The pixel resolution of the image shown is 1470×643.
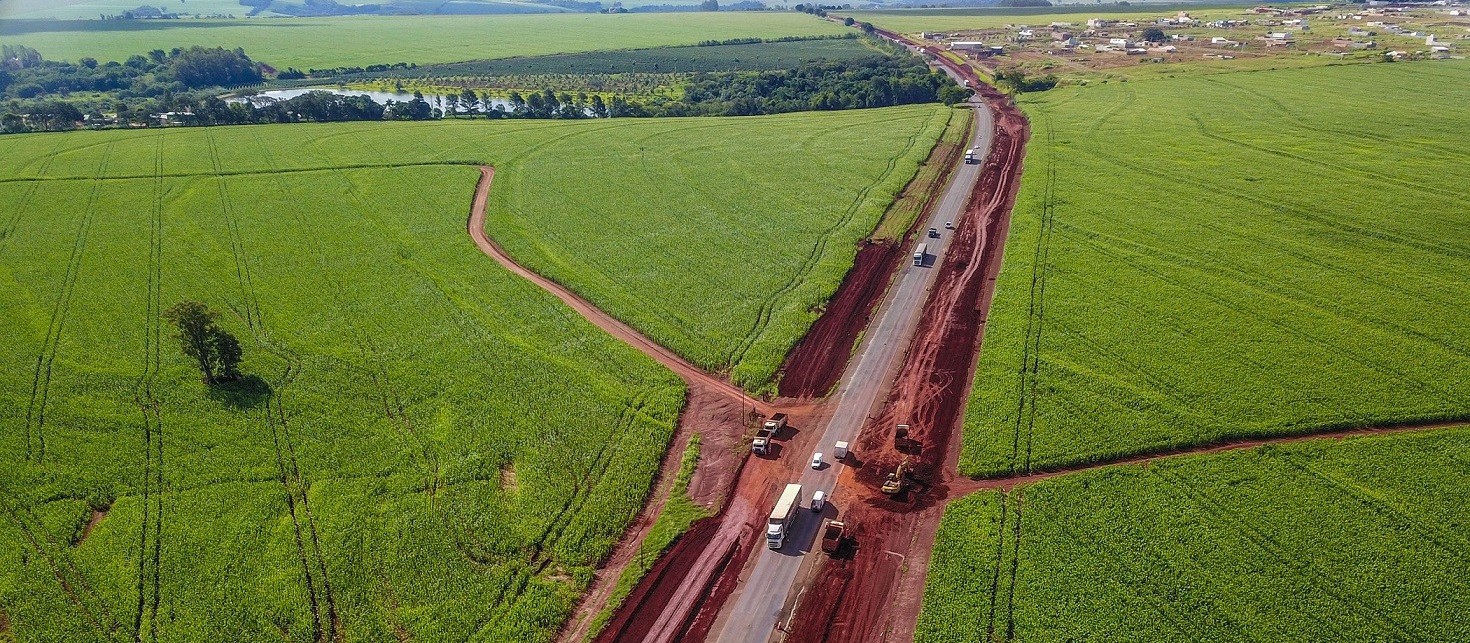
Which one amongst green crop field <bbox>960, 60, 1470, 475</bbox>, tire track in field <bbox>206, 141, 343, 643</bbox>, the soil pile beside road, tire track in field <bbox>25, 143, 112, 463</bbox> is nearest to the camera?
tire track in field <bbox>206, 141, 343, 643</bbox>

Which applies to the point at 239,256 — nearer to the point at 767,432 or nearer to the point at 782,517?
the point at 767,432

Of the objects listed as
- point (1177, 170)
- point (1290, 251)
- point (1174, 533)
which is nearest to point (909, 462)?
point (1174, 533)

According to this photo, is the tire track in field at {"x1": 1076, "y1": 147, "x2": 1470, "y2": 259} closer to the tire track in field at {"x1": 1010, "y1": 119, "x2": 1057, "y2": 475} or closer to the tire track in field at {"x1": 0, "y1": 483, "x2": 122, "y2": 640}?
the tire track in field at {"x1": 1010, "y1": 119, "x2": 1057, "y2": 475}

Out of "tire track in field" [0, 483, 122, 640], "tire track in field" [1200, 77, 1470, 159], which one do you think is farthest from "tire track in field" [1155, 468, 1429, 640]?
"tire track in field" [1200, 77, 1470, 159]

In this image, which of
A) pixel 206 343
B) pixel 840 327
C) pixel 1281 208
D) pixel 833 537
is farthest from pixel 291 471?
pixel 1281 208

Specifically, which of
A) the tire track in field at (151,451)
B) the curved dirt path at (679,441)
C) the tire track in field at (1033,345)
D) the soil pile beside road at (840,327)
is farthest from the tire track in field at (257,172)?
the tire track in field at (1033,345)

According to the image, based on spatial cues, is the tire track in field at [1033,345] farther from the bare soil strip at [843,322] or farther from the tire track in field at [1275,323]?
the bare soil strip at [843,322]
